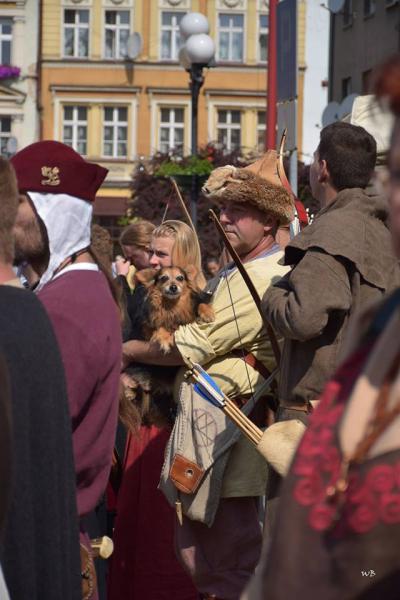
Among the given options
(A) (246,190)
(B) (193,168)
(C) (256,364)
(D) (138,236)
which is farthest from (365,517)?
(B) (193,168)

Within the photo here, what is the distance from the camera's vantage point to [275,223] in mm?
6402

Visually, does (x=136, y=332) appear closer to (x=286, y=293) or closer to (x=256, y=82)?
(x=286, y=293)

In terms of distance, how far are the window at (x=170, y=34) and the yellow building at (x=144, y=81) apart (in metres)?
0.04

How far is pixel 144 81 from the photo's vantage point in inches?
2229

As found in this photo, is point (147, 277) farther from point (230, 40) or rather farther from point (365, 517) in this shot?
point (230, 40)

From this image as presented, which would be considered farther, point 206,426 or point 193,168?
point 193,168

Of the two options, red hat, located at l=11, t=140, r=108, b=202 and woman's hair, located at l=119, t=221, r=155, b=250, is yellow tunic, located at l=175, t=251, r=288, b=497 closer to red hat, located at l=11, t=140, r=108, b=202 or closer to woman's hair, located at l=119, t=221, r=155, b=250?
red hat, located at l=11, t=140, r=108, b=202

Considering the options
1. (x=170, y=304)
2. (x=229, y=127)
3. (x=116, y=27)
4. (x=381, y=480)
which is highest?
(x=116, y=27)

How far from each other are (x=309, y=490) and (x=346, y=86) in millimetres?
39768

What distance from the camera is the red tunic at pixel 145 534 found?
7.12 meters

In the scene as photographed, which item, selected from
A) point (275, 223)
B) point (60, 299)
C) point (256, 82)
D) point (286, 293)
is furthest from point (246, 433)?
point (256, 82)

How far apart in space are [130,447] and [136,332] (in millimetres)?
555

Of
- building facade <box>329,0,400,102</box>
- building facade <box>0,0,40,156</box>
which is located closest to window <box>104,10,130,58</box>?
building facade <box>0,0,40,156</box>

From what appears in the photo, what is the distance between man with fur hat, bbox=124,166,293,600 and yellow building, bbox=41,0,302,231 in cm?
5011
